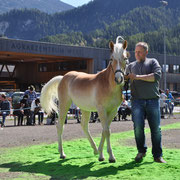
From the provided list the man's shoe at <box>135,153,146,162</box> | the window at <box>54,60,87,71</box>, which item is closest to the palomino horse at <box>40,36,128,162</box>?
the man's shoe at <box>135,153,146,162</box>

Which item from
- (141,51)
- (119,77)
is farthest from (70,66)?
(119,77)

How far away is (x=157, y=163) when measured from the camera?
6.91 metres

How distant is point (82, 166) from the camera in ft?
22.9

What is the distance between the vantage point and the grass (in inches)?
240

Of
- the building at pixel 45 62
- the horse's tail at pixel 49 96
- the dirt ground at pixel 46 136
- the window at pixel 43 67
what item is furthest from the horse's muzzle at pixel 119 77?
the window at pixel 43 67

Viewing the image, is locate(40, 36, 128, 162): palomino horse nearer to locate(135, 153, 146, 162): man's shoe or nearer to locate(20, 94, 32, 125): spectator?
locate(135, 153, 146, 162): man's shoe

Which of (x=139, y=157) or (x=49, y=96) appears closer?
(x=139, y=157)

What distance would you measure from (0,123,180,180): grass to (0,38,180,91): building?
147 ft

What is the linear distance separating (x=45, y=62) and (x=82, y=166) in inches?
2454

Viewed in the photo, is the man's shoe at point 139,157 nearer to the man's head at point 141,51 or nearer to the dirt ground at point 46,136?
the man's head at point 141,51

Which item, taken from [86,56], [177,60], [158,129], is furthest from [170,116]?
[177,60]

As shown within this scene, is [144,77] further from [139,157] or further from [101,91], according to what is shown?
[139,157]

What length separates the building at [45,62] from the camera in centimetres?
5500

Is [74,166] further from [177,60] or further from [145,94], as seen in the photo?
[177,60]
